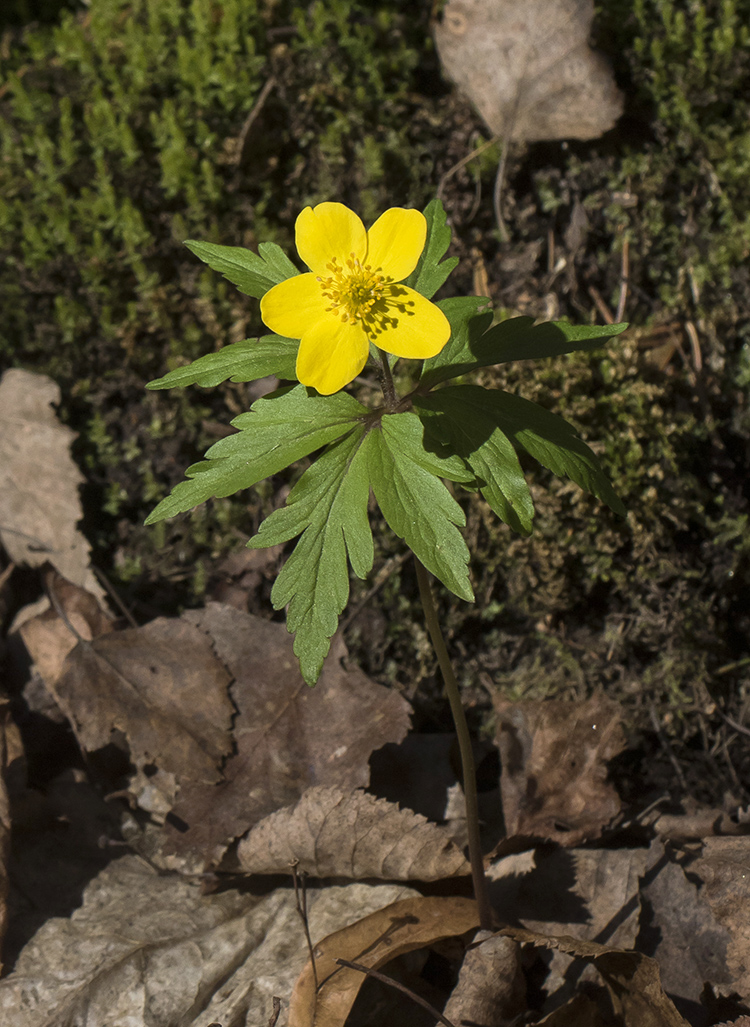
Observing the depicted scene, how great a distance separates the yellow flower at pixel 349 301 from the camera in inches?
84.6

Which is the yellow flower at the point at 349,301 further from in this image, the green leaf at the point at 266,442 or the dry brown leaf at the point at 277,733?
the dry brown leaf at the point at 277,733

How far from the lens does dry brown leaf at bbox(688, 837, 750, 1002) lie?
2.67m

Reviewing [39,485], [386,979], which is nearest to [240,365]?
[386,979]

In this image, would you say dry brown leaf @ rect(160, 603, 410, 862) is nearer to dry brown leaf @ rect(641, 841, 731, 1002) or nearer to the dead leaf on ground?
the dead leaf on ground

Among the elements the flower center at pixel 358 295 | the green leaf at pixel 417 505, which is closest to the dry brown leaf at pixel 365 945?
the green leaf at pixel 417 505

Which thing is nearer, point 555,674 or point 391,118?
point 555,674

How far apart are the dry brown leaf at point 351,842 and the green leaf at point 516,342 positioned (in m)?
1.49

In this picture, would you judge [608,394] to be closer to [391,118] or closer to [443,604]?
[443,604]

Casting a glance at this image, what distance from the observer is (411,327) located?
2176mm

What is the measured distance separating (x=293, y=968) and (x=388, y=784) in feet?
2.43

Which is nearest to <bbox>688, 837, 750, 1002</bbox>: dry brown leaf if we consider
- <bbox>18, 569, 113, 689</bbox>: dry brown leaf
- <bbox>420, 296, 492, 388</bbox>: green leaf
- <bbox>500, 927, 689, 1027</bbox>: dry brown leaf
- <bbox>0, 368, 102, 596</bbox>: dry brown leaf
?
<bbox>500, 927, 689, 1027</bbox>: dry brown leaf

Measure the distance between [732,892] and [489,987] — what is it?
2.76ft

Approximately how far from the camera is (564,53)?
13.1 ft

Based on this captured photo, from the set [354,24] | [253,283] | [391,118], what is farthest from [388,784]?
[354,24]
